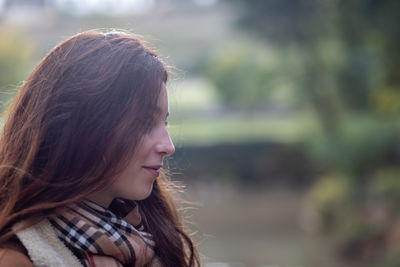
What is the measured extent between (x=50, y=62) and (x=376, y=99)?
878cm

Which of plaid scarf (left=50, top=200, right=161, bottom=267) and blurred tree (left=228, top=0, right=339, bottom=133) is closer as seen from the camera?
plaid scarf (left=50, top=200, right=161, bottom=267)

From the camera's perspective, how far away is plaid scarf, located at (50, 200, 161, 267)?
118 cm

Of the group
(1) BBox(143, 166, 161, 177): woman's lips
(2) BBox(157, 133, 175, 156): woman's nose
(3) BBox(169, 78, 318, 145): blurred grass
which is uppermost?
(2) BBox(157, 133, 175, 156): woman's nose

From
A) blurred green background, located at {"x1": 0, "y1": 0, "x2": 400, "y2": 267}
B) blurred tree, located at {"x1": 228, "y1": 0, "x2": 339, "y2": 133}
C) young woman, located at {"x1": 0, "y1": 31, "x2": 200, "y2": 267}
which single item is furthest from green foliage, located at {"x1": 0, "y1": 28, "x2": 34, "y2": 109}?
young woman, located at {"x1": 0, "y1": 31, "x2": 200, "y2": 267}

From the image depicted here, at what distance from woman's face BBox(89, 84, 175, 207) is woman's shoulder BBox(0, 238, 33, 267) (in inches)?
7.3

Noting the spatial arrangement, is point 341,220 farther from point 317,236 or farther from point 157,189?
point 157,189

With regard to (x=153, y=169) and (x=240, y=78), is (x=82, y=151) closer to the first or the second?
(x=153, y=169)

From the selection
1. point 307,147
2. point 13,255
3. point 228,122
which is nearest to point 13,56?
point 307,147

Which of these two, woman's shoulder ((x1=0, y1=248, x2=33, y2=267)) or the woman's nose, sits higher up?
the woman's nose

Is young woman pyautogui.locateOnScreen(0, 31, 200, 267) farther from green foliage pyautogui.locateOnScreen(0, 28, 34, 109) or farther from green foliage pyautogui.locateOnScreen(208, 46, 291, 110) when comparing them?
green foliage pyautogui.locateOnScreen(208, 46, 291, 110)

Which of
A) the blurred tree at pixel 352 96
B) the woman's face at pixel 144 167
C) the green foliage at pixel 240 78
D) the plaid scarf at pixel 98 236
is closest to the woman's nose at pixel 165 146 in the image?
the woman's face at pixel 144 167

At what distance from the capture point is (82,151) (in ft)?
3.96

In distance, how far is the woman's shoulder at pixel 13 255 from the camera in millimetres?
1109

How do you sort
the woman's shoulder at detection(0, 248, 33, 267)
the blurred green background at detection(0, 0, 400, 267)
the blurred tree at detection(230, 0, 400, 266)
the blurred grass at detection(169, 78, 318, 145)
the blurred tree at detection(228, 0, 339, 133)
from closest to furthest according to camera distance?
1. the woman's shoulder at detection(0, 248, 33, 267)
2. the blurred tree at detection(230, 0, 400, 266)
3. the blurred green background at detection(0, 0, 400, 267)
4. the blurred tree at detection(228, 0, 339, 133)
5. the blurred grass at detection(169, 78, 318, 145)
